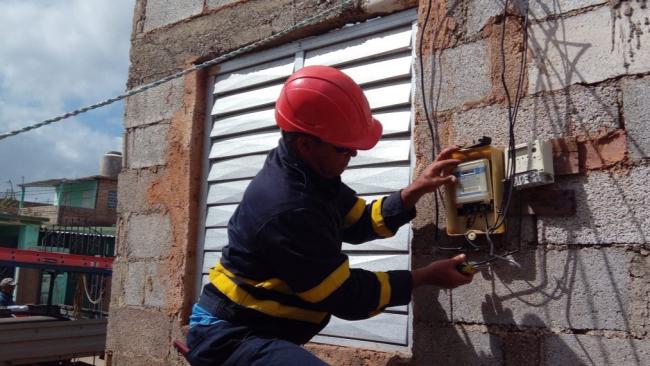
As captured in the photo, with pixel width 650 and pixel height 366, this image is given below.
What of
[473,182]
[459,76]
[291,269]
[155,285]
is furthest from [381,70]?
[155,285]

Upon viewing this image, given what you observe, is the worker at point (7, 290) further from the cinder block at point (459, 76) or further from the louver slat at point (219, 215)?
the cinder block at point (459, 76)

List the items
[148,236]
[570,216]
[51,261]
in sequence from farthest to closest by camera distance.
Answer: [51,261] < [148,236] < [570,216]

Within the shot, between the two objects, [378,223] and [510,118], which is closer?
[510,118]

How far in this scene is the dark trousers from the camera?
7.24 feet

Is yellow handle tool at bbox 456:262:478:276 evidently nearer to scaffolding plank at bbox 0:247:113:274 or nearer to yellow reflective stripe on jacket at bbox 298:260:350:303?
yellow reflective stripe on jacket at bbox 298:260:350:303

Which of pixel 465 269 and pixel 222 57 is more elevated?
pixel 222 57

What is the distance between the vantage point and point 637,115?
2420mm

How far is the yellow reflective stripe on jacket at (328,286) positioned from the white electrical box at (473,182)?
29.8 inches

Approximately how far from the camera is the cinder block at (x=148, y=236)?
4328mm

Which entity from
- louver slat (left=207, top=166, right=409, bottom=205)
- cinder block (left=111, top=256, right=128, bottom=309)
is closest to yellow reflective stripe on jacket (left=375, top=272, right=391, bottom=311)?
louver slat (left=207, top=166, right=409, bottom=205)

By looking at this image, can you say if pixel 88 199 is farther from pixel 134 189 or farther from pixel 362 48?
pixel 362 48

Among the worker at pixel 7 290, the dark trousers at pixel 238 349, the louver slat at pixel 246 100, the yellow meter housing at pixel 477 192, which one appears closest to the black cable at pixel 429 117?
the yellow meter housing at pixel 477 192

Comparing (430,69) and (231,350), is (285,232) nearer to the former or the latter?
(231,350)

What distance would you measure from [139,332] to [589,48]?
3.43 m
